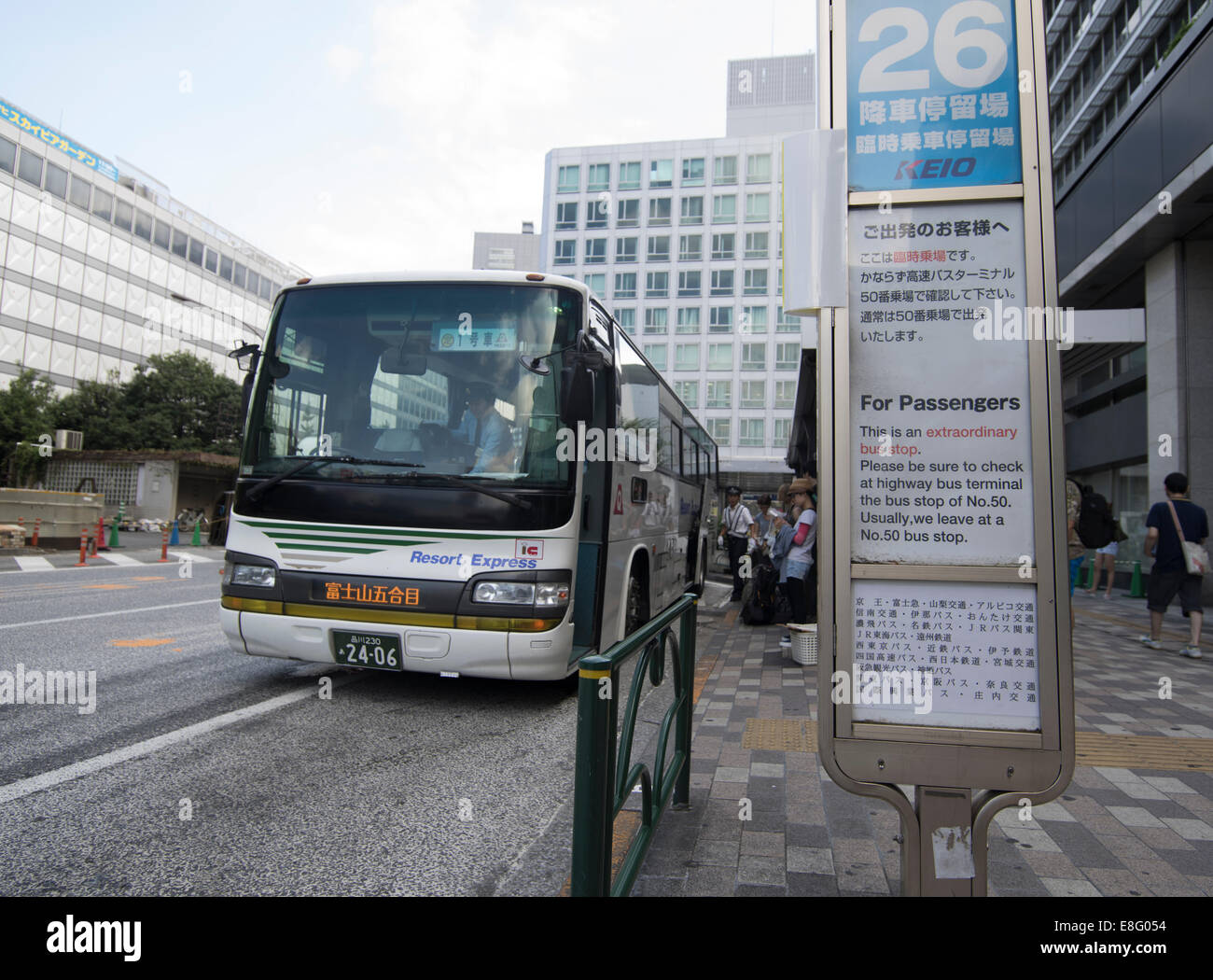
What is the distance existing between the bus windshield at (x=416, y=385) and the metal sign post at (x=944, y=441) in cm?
297

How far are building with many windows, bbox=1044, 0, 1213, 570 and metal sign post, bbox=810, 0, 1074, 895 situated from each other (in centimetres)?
944

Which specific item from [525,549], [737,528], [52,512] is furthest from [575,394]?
[52,512]

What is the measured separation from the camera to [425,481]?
494cm

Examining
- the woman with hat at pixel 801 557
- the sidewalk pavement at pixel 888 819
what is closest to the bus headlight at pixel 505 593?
the sidewalk pavement at pixel 888 819

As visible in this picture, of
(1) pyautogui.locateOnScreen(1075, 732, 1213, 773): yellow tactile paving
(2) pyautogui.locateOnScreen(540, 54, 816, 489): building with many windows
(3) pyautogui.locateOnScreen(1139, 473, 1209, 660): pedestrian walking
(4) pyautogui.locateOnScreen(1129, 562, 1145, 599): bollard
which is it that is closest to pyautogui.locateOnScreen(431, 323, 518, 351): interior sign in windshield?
(1) pyautogui.locateOnScreen(1075, 732, 1213, 773): yellow tactile paving

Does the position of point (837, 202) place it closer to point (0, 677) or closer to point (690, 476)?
point (0, 677)

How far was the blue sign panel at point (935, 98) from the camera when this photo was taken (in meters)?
2.26

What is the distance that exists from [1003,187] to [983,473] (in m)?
0.83

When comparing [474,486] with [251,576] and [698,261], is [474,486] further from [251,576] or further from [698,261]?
[698,261]

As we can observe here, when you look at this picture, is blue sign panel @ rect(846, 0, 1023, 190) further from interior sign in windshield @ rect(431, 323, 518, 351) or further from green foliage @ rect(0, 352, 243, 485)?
green foliage @ rect(0, 352, 243, 485)

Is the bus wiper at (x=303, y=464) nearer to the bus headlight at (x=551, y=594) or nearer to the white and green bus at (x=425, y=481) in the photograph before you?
the white and green bus at (x=425, y=481)

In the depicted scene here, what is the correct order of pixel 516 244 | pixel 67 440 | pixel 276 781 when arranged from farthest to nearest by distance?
pixel 516 244 → pixel 67 440 → pixel 276 781

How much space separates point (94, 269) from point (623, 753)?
57.2 meters

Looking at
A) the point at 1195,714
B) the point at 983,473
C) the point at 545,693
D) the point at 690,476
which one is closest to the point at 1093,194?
the point at 690,476
